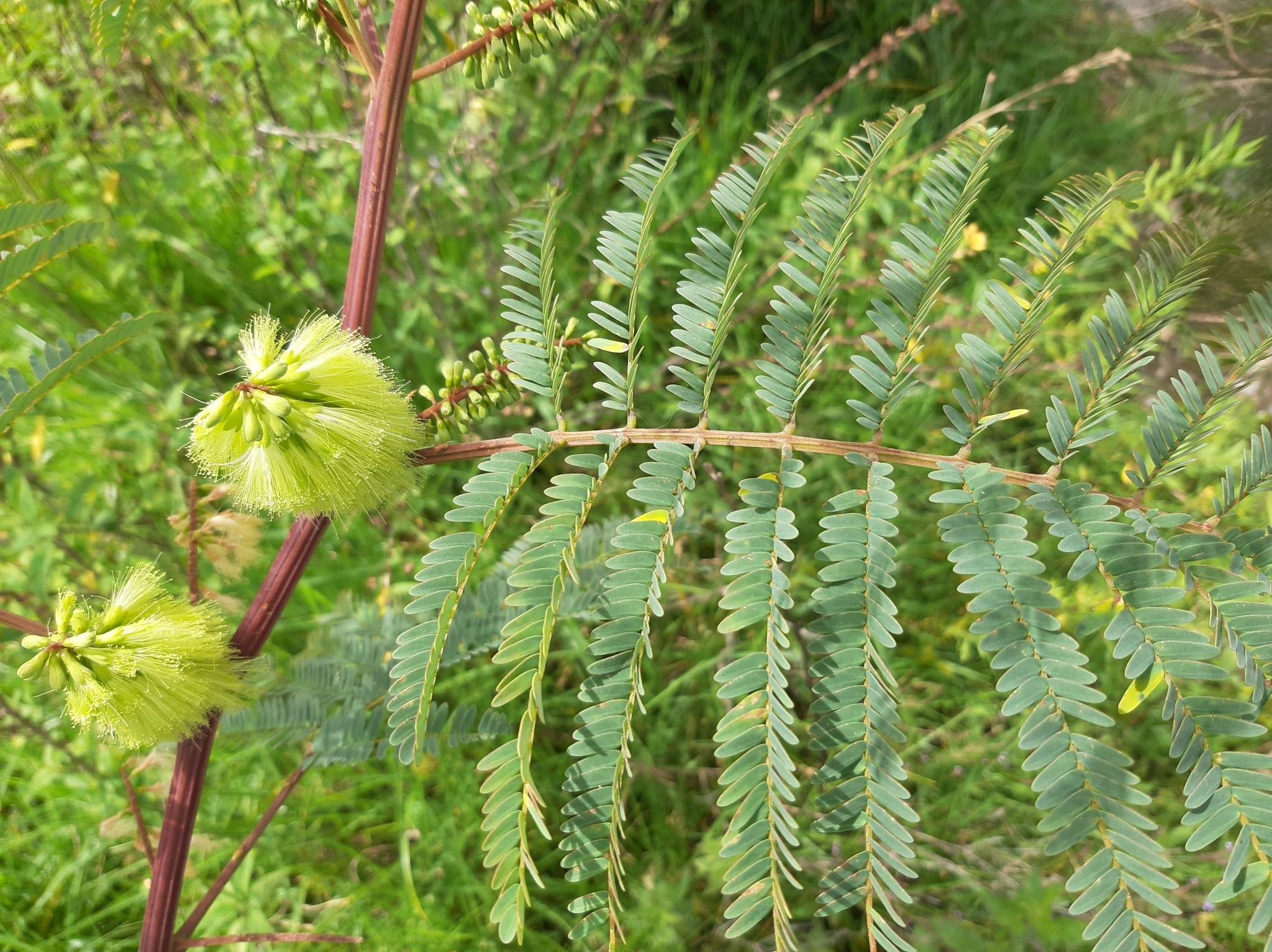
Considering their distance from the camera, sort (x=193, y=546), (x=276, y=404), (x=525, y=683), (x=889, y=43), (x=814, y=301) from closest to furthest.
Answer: (x=276, y=404)
(x=525, y=683)
(x=814, y=301)
(x=193, y=546)
(x=889, y=43)

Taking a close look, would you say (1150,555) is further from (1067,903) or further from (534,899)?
(534,899)

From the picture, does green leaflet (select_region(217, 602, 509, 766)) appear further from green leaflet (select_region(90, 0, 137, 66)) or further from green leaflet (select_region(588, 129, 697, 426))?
green leaflet (select_region(90, 0, 137, 66))

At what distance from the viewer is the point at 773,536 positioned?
3.35 ft

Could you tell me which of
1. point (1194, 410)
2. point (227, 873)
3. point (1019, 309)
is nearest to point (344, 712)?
point (227, 873)

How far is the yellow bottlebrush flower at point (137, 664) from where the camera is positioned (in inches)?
34.1

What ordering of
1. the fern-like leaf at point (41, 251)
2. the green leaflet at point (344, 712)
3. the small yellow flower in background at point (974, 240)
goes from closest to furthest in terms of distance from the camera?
1. the fern-like leaf at point (41, 251)
2. the green leaflet at point (344, 712)
3. the small yellow flower in background at point (974, 240)

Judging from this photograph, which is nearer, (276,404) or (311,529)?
(276,404)

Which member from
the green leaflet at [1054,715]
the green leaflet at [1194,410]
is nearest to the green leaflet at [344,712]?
the green leaflet at [1054,715]

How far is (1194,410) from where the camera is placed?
1.05 m

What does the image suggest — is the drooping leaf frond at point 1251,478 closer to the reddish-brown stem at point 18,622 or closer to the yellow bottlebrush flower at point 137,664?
the yellow bottlebrush flower at point 137,664

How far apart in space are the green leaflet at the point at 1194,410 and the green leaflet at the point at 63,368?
1420 mm

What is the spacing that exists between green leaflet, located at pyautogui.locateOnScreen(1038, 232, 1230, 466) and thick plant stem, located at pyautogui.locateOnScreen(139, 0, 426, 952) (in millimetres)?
981

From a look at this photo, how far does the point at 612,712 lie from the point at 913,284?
73 centimetres

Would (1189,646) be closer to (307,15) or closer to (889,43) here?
(307,15)
